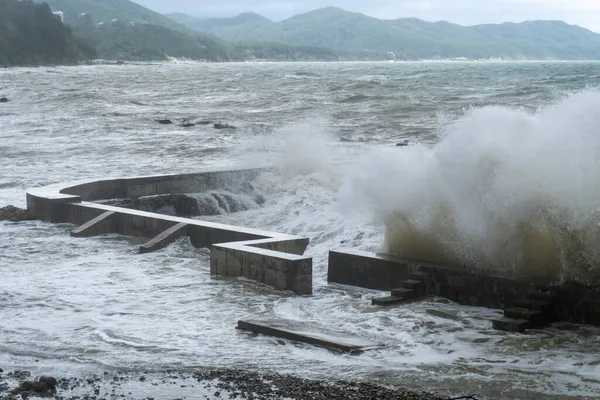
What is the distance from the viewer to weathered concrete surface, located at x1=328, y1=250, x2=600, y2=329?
881cm

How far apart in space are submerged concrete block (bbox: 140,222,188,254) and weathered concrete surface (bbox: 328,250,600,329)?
2925 mm

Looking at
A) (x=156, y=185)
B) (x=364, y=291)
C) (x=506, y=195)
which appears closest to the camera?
(x=506, y=195)

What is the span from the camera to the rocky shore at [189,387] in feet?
21.5

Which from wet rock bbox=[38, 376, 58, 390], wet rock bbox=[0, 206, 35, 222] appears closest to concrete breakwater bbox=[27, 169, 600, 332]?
wet rock bbox=[0, 206, 35, 222]

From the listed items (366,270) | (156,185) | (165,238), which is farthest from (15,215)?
(366,270)

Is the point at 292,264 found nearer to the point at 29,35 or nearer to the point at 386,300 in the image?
the point at 386,300

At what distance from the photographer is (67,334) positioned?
27.5 feet

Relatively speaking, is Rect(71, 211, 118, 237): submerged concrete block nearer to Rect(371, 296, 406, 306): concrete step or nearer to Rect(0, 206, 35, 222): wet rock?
Rect(0, 206, 35, 222): wet rock

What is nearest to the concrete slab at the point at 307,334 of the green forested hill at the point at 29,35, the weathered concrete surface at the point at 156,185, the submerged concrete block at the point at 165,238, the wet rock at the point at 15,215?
the submerged concrete block at the point at 165,238

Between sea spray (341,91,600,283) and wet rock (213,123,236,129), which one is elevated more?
sea spray (341,91,600,283)

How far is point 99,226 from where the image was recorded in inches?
557

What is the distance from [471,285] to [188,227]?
504cm

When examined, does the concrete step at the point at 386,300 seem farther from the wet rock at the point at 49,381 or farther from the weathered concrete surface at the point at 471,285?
the wet rock at the point at 49,381

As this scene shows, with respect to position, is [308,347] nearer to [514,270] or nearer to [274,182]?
[514,270]
